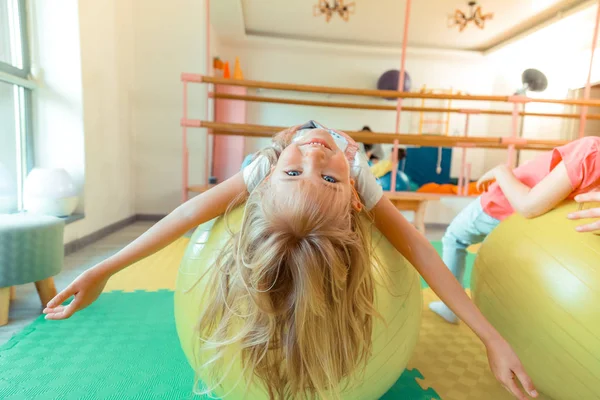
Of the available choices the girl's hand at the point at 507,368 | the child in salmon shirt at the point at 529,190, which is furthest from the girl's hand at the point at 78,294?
the child in salmon shirt at the point at 529,190

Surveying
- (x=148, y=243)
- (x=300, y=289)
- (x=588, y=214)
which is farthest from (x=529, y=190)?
(x=148, y=243)

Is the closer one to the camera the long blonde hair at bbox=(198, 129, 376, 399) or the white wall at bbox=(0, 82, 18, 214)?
the long blonde hair at bbox=(198, 129, 376, 399)

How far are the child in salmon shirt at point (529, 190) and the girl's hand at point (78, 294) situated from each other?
43.0 inches

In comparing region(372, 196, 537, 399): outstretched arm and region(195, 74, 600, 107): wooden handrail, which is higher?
region(195, 74, 600, 107): wooden handrail

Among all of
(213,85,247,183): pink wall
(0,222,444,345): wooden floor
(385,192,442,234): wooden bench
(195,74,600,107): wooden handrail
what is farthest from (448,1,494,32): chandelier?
(213,85,247,183): pink wall

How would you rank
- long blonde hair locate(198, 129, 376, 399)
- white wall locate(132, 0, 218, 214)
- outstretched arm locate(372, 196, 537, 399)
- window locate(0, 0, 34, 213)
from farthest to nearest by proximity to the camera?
white wall locate(132, 0, 218, 214), window locate(0, 0, 34, 213), outstretched arm locate(372, 196, 537, 399), long blonde hair locate(198, 129, 376, 399)

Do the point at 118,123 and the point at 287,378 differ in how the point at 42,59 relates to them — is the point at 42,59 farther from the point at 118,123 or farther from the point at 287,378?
the point at 287,378

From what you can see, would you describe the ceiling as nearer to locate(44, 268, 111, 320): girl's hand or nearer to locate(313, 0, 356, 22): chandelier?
locate(313, 0, 356, 22): chandelier

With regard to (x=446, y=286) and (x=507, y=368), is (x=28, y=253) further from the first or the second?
(x=507, y=368)

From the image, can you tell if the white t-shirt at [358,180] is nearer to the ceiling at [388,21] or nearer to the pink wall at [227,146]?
the ceiling at [388,21]

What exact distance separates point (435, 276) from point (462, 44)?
19.8ft

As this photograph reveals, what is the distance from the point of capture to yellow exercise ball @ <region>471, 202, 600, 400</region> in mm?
769

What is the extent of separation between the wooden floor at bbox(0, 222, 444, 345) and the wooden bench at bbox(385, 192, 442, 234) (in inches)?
11.6

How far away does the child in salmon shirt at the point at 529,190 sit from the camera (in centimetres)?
90
